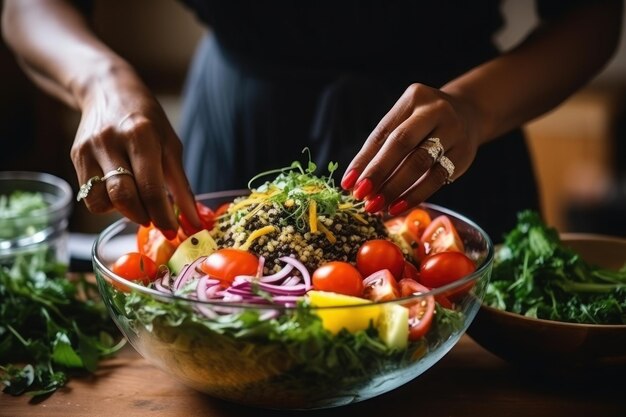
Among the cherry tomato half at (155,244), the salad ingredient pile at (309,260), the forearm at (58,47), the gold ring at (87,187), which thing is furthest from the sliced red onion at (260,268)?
the forearm at (58,47)

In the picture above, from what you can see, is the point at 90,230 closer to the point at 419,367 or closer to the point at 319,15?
the point at 319,15

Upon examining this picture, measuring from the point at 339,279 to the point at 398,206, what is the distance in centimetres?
21

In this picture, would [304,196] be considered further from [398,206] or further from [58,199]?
[58,199]

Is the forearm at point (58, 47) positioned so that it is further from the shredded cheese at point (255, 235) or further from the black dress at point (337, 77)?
the shredded cheese at point (255, 235)

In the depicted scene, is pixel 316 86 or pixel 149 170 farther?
pixel 316 86

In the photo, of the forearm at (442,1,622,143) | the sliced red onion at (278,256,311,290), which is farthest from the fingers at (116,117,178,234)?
the forearm at (442,1,622,143)

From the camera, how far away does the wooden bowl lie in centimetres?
109

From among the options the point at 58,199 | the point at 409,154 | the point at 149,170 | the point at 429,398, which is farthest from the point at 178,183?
the point at 58,199

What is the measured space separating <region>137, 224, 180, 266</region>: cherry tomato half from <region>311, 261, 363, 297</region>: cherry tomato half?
12.5 inches

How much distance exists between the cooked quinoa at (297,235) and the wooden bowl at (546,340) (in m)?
0.23

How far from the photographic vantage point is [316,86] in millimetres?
1757

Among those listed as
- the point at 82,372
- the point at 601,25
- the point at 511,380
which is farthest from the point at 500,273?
the point at 82,372

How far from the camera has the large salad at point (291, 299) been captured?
94cm

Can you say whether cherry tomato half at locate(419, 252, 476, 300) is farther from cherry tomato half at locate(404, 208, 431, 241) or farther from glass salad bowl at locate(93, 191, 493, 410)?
cherry tomato half at locate(404, 208, 431, 241)
